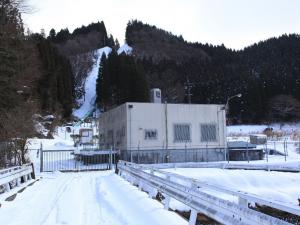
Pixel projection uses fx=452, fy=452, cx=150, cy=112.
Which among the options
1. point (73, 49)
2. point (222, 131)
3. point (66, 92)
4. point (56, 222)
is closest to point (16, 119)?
point (222, 131)

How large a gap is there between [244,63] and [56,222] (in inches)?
5179

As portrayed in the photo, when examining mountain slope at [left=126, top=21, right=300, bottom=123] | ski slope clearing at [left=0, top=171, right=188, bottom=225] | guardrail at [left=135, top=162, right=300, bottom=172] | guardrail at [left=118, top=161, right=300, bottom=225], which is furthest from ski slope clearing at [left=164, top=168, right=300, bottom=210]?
mountain slope at [left=126, top=21, right=300, bottom=123]

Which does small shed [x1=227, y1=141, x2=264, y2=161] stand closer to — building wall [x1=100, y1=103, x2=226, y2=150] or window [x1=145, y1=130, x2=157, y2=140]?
building wall [x1=100, y1=103, x2=226, y2=150]

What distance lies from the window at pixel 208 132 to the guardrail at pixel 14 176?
53.3 feet

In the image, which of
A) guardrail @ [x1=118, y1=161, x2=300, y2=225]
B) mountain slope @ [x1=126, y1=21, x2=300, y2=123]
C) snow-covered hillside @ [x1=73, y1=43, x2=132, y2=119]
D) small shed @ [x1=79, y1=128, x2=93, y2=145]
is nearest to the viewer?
guardrail @ [x1=118, y1=161, x2=300, y2=225]

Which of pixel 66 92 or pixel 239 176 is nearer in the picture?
pixel 239 176

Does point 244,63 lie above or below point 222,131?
above

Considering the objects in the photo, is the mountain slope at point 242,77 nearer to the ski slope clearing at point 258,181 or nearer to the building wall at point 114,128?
the building wall at point 114,128

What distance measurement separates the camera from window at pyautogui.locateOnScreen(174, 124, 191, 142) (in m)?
34.9

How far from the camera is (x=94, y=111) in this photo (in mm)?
112438

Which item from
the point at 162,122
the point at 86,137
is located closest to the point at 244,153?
the point at 162,122

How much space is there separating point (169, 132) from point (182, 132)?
1.16 m

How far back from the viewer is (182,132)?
→ 115 ft

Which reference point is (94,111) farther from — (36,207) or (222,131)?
(36,207)
